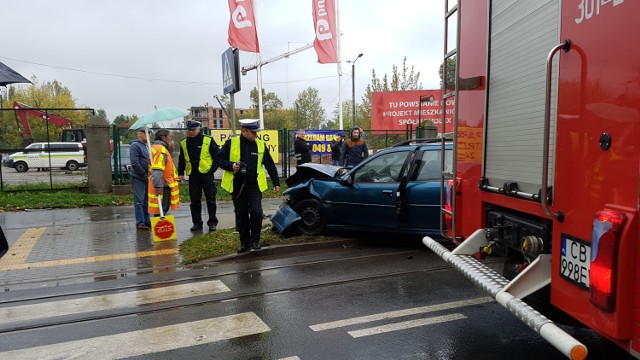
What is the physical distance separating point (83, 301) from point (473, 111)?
429cm

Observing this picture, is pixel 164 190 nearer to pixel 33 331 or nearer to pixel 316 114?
pixel 33 331

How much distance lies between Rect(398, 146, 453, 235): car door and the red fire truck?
2.59 m

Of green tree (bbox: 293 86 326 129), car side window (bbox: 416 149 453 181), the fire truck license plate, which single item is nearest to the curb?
car side window (bbox: 416 149 453 181)

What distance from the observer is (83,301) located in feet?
15.6

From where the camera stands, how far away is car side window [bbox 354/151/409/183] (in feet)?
21.9

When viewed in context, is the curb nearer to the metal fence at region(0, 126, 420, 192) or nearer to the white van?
the metal fence at region(0, 126, 420, 192)

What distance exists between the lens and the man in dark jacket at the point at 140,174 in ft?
26.2

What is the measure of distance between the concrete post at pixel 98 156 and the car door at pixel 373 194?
804 cm

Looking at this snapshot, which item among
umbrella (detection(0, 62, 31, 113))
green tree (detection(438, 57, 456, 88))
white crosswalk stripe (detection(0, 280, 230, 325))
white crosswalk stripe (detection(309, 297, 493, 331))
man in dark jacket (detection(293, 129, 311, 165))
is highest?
umbrella (detection(0, 62, 31, 113))

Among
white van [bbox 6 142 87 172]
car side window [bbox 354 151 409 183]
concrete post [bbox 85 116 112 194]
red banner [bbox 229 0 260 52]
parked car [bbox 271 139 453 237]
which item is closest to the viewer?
parked car [bbox 271 139 453 237]

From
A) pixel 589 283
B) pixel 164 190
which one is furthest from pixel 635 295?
pixel 164 190

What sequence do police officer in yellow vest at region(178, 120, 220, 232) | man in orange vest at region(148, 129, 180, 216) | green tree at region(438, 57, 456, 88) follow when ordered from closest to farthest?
green tree at region(438, 57, 456, 88) → police officer in yellow vest at region(178, 120, 220, 232) → man in orange vest at region(148, 129, 180, 216)

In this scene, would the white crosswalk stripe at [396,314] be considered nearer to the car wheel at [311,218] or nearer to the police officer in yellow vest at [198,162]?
the car wheel at [311,218]

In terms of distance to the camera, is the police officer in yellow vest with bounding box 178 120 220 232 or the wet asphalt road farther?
the police officer in yellow vest with bounding box 178 120 220 232
